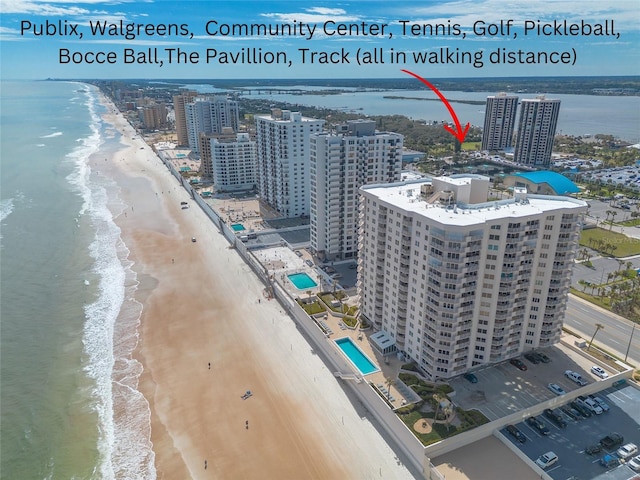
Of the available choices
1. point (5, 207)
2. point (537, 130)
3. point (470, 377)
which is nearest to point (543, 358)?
point (470, 377)

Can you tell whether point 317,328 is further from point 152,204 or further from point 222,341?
point 152,204

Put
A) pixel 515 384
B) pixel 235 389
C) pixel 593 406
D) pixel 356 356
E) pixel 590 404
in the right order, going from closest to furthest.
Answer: pixel 593 406
pixel 590 404
pixel 515 384
pixel 235 389
pixel 356 356

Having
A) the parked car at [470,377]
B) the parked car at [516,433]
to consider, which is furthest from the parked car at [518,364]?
the parked car at [516,433]

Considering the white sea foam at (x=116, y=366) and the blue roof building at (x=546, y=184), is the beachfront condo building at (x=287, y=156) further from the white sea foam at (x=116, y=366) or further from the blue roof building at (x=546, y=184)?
the blue roof building at (x=546, y=184)

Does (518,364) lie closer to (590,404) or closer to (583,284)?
(590,404)

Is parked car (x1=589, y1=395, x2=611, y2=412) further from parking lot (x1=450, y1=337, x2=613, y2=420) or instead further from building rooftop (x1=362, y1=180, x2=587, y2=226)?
building rooftop (x1=362, y1=180, x2=587, y2=226)

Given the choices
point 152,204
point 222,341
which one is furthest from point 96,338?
point 152,204
